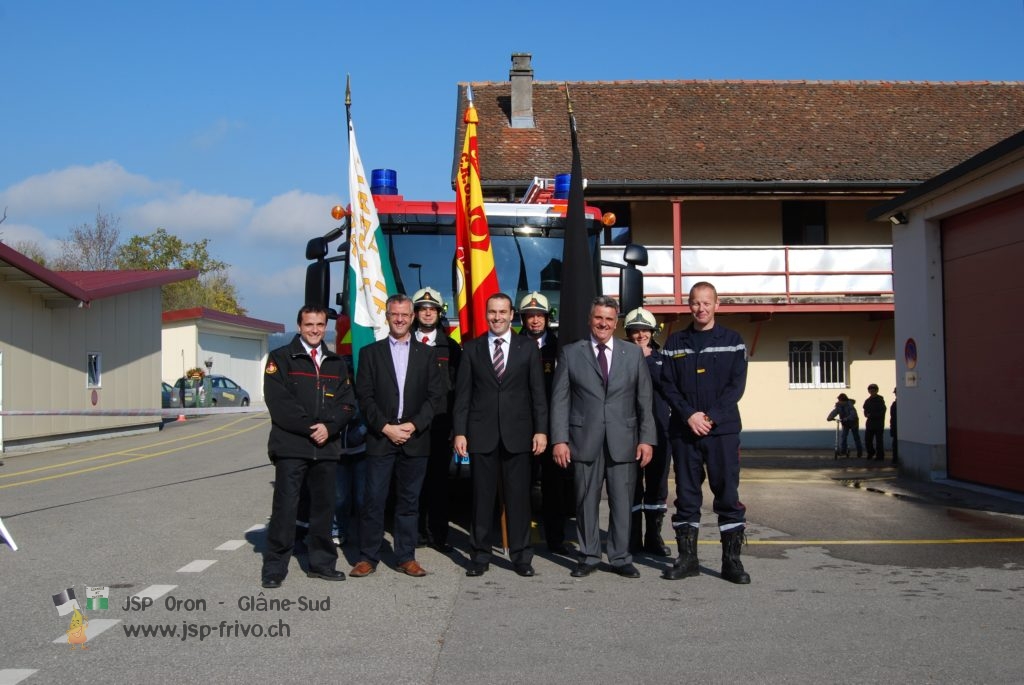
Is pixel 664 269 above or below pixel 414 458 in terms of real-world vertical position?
above

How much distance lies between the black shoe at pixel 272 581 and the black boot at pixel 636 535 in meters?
2.75

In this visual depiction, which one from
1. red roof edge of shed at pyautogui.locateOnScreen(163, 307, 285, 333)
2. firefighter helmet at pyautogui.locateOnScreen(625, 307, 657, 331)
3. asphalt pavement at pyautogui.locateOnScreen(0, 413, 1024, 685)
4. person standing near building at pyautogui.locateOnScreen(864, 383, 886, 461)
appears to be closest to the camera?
asphalt pavement at pyautogui.locateOnScreen(0, 413, 1024, 685)

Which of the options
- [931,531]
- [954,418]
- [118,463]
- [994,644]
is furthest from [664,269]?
[994,644]

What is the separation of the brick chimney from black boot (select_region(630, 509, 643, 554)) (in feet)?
60.6

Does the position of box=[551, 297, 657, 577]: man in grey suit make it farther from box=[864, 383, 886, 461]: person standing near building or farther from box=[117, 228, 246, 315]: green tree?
box=[117, 228, 246, 315]: green tree

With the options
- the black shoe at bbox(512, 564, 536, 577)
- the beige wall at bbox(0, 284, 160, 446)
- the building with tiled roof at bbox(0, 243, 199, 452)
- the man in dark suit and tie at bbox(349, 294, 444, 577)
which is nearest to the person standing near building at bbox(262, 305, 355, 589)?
the man in dark suit and tie at bbox(349, 294, 444, 577)

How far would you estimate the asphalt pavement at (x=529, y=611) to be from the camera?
15.7 feet

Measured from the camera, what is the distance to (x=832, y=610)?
5.88 m

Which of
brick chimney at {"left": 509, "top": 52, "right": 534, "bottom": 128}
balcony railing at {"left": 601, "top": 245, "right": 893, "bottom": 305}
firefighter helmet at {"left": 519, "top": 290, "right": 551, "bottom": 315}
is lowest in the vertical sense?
firefighter helmet at {"left": 519, "top": 290, "right": 551, "bottom": 315}

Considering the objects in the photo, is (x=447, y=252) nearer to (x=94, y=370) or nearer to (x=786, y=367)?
(x=786, y=367)

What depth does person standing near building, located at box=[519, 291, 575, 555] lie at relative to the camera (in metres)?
7.65

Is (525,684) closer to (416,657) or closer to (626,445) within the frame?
(416,657)

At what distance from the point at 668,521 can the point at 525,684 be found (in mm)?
5530

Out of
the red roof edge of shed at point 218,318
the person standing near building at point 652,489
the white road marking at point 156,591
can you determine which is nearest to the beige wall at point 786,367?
the person standing near building at point 652,489
